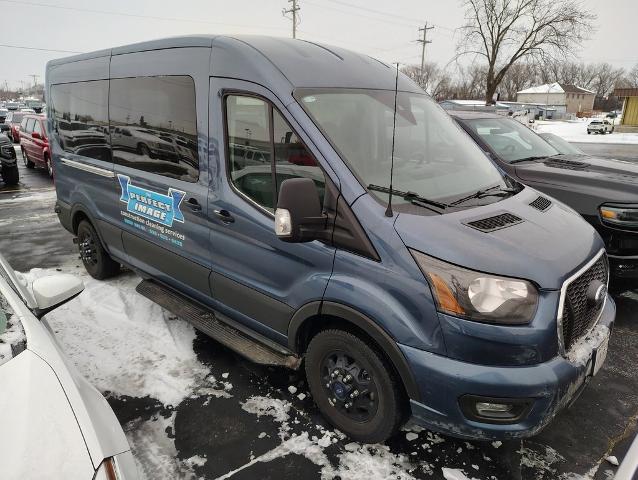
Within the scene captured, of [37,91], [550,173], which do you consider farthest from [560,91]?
[37,91]

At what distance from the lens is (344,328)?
2.59m

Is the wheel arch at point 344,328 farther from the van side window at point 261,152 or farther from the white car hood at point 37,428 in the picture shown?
the white car hood at point 37,428

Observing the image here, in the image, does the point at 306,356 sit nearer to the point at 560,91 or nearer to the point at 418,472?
the point at 418,472

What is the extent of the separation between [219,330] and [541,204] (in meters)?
2.40

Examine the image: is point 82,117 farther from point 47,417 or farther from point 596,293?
point 596,293

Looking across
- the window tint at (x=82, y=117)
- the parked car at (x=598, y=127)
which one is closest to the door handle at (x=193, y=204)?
the window tint at (x=82, y=117)

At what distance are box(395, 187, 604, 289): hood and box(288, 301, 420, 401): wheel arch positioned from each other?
49 cm

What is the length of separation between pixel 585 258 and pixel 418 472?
58.8 inches

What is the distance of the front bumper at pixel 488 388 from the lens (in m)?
2.12

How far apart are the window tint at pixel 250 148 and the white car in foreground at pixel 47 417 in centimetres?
138

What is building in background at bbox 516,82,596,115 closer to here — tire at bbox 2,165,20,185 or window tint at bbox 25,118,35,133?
window tint at bbox 25,118,35,133

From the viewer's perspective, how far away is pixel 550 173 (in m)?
4.71

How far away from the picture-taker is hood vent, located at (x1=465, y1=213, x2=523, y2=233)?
2.34 metres

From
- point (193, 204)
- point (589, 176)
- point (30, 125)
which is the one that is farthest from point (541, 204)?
point (30, 125)
